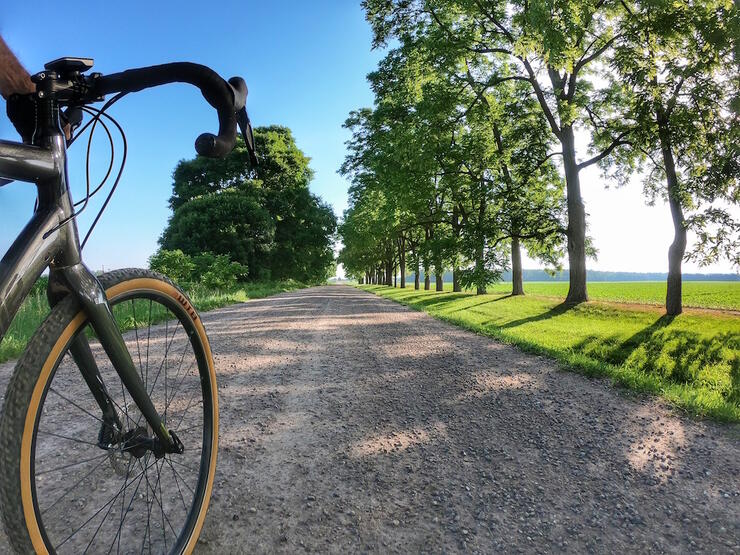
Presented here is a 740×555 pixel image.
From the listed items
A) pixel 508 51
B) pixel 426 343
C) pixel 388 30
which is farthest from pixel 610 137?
pixel 426 343

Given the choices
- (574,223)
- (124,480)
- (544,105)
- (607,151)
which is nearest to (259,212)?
(544,105)

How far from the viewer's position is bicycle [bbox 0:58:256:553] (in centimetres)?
110

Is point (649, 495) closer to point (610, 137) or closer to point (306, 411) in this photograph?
point (306, 411)

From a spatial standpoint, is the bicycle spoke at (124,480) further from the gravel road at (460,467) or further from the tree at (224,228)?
the tree at (224,228)

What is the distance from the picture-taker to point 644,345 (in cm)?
766

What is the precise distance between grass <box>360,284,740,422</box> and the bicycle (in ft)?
14.9

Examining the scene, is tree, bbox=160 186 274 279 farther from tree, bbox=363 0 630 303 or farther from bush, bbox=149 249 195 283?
tree, bbox=363 0 630 303

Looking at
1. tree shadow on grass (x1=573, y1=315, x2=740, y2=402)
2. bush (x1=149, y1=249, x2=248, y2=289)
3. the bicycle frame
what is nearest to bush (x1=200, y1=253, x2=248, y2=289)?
bush (x1=149, y1=249, x2=248, y2=289)

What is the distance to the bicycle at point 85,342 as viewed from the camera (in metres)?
1.10

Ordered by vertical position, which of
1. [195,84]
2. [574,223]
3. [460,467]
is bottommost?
[460,467]

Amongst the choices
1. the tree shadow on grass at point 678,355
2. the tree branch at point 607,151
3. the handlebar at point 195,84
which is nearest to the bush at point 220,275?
the tree branch at point 607,151

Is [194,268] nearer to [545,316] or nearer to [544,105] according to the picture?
[545,316]

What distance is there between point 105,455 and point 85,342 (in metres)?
0.80

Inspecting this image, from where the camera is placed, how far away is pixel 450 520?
7.25 ft
